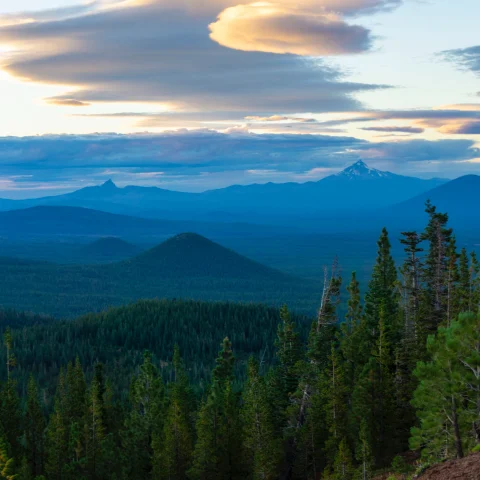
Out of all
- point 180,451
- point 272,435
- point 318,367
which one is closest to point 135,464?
point 180,451

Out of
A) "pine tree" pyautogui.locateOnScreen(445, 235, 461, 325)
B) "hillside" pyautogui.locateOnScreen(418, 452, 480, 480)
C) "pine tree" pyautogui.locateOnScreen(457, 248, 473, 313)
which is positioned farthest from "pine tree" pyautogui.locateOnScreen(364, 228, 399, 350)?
"hillside" pyautogui.locateOnScreen(418, 452, 480, 480)

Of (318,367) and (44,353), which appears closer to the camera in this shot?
(318,367)

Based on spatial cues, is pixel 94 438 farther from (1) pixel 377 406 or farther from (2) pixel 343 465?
(1) pixel 377 406

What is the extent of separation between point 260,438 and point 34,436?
2607 centimetres

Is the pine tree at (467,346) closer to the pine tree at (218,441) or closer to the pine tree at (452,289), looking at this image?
the pine tree at (452,289)

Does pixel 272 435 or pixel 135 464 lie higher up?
pixel 272 435

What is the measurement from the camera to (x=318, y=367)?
57.5 meters

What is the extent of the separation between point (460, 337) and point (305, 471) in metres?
26.1

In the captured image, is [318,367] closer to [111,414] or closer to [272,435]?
[272,435]

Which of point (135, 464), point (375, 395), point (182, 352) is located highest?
point (375, 395)

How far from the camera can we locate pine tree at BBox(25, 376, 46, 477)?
216 ft

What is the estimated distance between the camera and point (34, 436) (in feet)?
217

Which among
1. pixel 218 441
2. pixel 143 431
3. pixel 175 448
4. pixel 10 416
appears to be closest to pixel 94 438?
pixel 143 431

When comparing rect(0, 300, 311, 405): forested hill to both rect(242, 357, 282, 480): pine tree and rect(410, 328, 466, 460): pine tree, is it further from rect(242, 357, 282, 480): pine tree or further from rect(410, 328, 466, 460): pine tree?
rect(410, 328, 466, 460): pine tree
